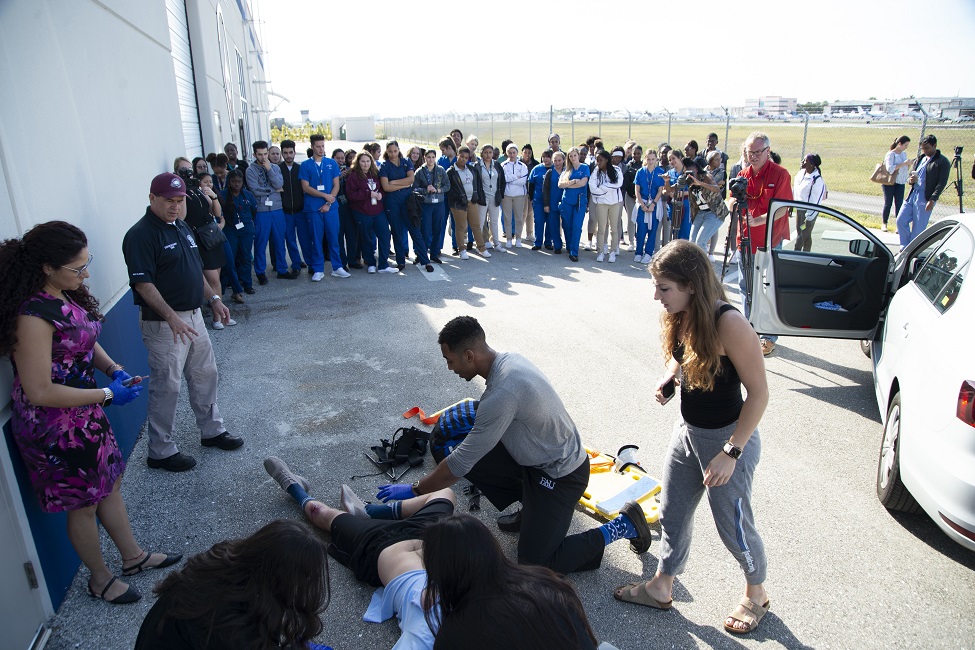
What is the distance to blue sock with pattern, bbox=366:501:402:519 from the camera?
3680 mm

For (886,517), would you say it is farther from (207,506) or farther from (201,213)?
(201,213)

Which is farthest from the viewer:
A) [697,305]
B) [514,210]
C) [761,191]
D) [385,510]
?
[514,210]

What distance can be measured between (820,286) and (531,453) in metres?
4.16

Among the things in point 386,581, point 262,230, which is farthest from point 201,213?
point 386,581

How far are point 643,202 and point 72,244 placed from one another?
9.63 meters

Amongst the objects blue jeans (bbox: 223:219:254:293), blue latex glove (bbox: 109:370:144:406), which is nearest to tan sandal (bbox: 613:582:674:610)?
blue latex glove (bbox: 109:370:144:406)

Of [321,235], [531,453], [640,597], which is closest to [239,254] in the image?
[321,235]

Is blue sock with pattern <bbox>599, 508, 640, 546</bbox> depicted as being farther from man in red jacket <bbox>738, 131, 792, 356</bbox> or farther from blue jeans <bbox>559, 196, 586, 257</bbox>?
blue jeans <bbox>559, 196, 586, 257</bbox>

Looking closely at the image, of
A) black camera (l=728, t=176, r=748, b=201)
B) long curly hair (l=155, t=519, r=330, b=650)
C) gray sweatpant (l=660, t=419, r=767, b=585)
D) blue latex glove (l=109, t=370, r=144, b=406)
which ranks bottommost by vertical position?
gray sweatpant (l=660, t=419, r=767, b=585)

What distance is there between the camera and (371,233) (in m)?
10.7

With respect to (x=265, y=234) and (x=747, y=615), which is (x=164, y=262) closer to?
(x=747, y=615)

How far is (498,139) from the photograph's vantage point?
2889cm

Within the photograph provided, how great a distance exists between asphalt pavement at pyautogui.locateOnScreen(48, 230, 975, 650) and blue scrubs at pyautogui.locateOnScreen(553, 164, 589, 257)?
256 cm

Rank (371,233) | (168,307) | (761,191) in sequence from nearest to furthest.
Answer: (168,307), (761,191), (371,233)
